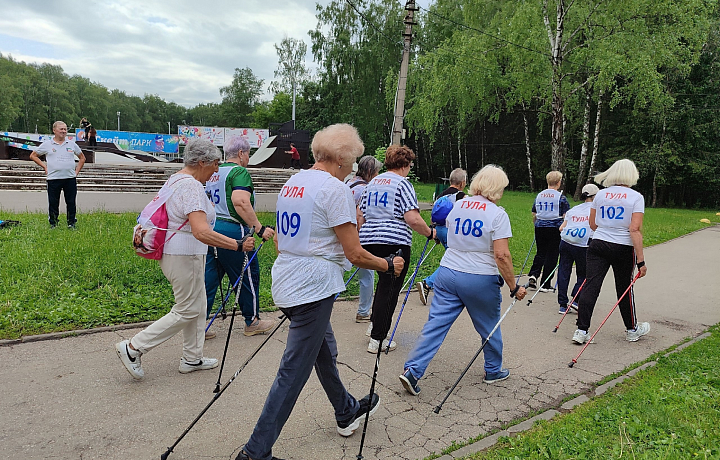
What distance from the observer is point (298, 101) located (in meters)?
52.3

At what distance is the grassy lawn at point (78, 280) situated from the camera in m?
4.95

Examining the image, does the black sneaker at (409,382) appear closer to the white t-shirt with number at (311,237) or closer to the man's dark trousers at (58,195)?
the white t-shirt with number at (311,237)

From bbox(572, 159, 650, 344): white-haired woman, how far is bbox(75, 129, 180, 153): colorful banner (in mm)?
39264

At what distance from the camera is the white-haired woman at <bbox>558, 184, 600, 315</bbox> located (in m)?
6.19

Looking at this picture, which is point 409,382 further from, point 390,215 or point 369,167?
point 369,167

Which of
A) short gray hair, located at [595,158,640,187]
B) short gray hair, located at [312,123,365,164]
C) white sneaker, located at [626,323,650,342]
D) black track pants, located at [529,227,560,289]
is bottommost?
white sneaker, located at [626,323,650,342]

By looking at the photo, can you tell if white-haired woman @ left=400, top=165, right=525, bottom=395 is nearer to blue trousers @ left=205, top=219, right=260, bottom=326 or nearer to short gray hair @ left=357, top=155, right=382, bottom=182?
short gray hair @ left=357, top=155, right=382, bottom=182

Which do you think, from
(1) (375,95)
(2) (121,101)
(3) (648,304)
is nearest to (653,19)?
(3) (648,304)

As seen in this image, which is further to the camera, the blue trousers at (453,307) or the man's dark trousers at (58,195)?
Result: the man's dark trousers at (58,195)

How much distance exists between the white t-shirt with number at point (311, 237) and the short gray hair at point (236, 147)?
6.92ft

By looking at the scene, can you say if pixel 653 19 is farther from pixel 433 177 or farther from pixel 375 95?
pixel 433 177

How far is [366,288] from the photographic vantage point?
17.9ft

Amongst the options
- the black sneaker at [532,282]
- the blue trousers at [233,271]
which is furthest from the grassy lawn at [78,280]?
the black sneaker at [532,282]

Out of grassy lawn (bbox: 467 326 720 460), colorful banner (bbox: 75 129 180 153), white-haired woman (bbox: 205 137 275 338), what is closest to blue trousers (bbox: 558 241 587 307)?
grassy lawn (bbox: 467 326 720 460)
